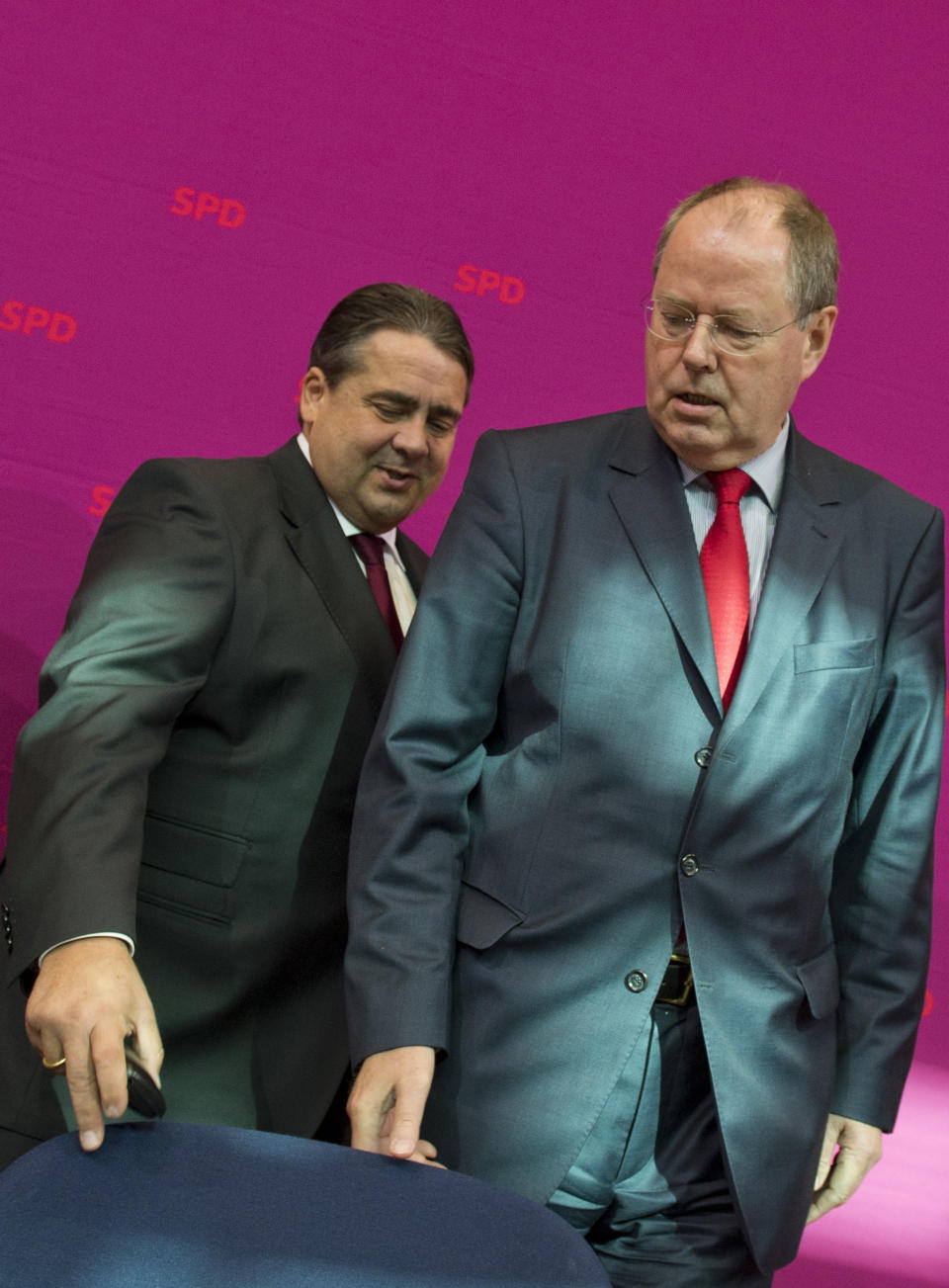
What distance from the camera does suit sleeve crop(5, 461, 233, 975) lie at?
1.34 metres

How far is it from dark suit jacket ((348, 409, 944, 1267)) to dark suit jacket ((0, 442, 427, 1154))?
13.3 inches

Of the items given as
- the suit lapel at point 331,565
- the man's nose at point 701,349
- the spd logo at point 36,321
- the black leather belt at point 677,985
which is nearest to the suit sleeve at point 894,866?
the black leather belt at point 677,985

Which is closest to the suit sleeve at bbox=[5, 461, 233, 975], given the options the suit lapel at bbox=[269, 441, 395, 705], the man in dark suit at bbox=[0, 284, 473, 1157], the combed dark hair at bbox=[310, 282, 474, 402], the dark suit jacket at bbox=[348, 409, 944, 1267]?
the man in dark suit at bbox=[0, 284, 473, 1157]

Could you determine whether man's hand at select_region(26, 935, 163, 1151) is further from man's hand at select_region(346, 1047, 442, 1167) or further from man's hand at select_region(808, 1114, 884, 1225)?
man's hand at select_region(808, 1114, 884, 1225)

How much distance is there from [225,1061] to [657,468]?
2.90ft

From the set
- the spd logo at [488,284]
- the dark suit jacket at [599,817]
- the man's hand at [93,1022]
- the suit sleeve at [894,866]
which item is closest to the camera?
the man's hand at [93,1022]

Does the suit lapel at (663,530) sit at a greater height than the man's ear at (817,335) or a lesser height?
lesser

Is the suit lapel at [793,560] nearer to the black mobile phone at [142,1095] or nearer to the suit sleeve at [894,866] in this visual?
the suit sleeve at [894,866]

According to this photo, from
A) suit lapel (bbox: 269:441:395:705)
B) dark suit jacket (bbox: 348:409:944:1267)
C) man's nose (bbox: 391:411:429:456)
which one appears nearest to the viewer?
dark suit jacket (bbox: 348:409:944:1267)

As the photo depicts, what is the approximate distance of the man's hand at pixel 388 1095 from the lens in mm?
1311

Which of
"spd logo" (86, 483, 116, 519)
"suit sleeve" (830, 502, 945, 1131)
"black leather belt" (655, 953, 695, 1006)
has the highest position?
"spd logo" (86, 483, 116, 519)

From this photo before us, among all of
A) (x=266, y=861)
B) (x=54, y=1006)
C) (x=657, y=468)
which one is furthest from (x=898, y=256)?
(x=54, y=1006)

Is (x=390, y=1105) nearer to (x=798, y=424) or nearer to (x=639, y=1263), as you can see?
(x=639, y=1263)

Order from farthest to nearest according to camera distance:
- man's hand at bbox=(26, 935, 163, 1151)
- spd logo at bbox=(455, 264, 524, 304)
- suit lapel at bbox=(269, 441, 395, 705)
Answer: spd logo at bbox=(455, 264, 524, 304) → suit lapel at bbox=(269, 441, 395, 705) → man's hand at bbox=(26, 935, 163, 1151)
